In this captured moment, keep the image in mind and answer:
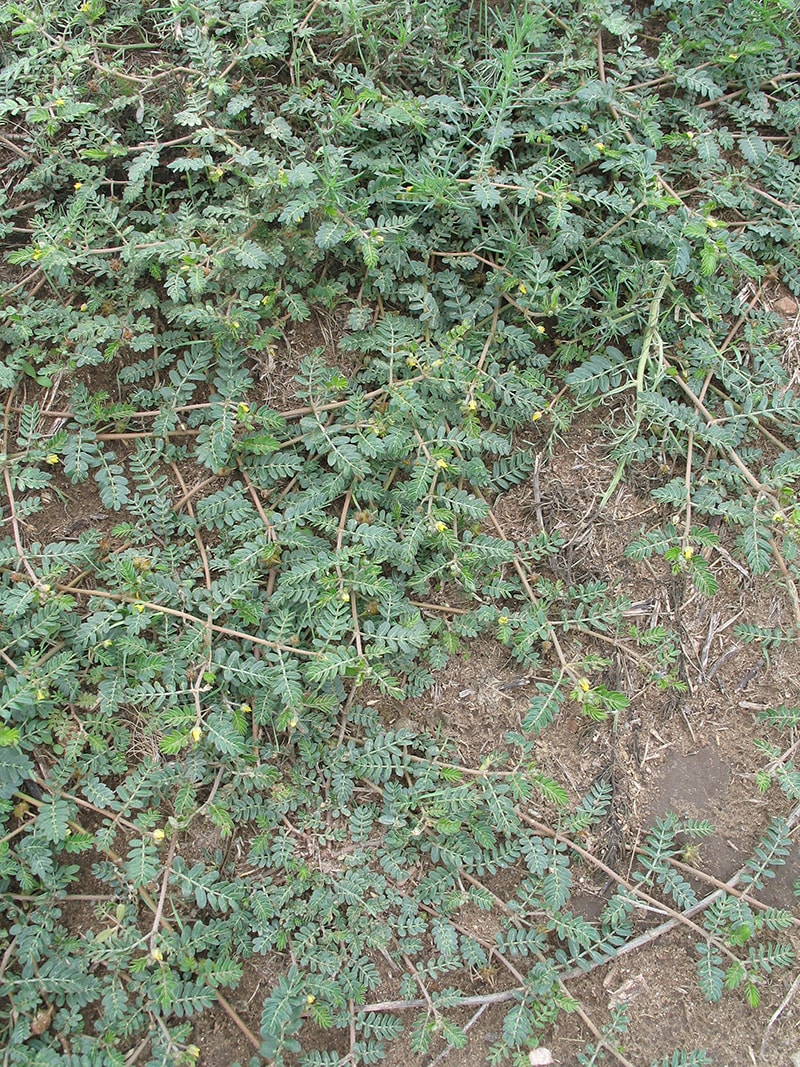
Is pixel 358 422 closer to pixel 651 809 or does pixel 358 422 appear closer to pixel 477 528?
pixel 477 528

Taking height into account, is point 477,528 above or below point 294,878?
above

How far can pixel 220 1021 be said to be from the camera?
8.96ft

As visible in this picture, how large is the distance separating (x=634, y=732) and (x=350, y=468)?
1471 millimetres

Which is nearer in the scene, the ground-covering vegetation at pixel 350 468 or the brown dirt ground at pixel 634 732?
the ground-covering vegetation at pixel 350 468

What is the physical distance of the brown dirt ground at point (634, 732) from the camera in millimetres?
2855

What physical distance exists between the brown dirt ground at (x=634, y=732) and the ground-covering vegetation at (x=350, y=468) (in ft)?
0.17

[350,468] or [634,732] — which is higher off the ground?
[350,468]

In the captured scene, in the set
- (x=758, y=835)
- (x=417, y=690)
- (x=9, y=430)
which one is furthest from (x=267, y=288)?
(x=758, y=835)

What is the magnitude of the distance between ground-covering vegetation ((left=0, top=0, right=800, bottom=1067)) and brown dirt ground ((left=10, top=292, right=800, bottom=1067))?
0.05m

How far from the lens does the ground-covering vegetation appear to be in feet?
9.00

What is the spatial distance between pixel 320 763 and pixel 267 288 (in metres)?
1.76

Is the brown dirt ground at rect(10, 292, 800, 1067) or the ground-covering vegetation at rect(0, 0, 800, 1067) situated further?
the brown dirt ground at rect(10, 292, 800, 1067)

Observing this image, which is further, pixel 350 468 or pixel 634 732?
pixel 634 732

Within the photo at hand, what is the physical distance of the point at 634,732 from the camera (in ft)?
10.1
